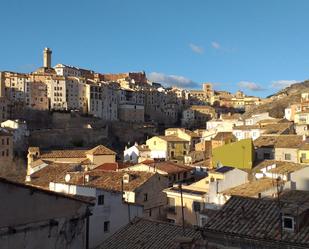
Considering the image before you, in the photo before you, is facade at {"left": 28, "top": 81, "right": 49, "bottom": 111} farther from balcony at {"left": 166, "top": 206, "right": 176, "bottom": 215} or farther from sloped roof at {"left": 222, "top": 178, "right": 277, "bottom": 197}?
sloped roof at {"left": 222, "top": 178, "right": 277, "bottom": 197}

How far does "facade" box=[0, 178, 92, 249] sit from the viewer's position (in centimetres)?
962

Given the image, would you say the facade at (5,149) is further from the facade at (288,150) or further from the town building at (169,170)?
the facade at (288,150)

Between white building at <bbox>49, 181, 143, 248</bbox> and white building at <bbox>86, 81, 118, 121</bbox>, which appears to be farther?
white building at <bbox>86, 81, 118, 121</bbox>

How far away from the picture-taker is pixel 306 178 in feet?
91.9

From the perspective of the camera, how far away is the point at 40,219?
404 inches

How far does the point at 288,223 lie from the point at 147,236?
6620 millimetres

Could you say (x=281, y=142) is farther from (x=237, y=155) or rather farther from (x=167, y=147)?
(x=167, y=147)

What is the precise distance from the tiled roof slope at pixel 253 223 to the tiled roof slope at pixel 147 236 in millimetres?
2920

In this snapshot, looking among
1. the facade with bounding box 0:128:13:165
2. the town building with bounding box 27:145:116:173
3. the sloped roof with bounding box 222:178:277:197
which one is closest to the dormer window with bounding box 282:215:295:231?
the sloped roof with bounding box 222:178:277:197

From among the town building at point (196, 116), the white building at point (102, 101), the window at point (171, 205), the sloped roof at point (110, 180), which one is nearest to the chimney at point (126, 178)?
the sloped roof at point (110, 180)

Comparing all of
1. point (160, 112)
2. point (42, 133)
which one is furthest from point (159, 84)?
point (42, 133)

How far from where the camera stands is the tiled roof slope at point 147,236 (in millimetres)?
15898

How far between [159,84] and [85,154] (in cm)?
14005

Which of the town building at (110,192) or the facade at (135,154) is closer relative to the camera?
the town building at (110,192)
